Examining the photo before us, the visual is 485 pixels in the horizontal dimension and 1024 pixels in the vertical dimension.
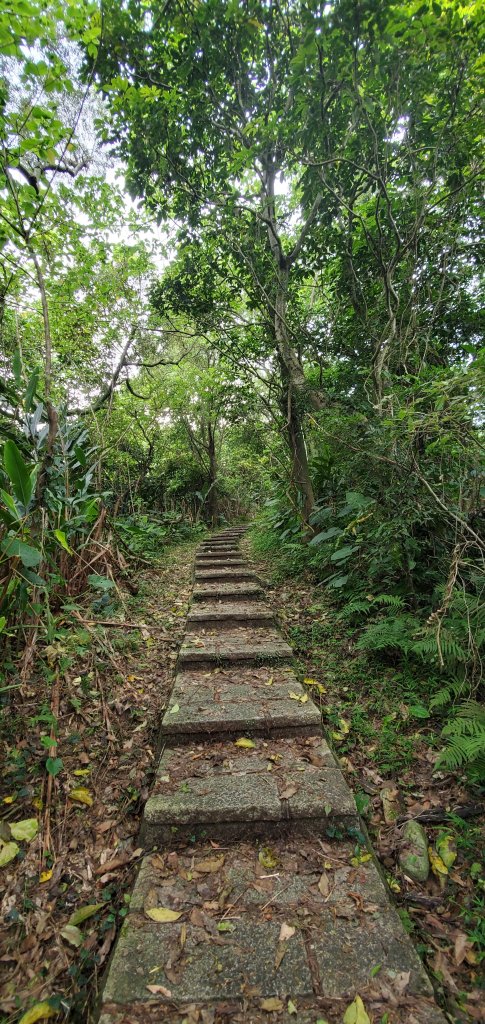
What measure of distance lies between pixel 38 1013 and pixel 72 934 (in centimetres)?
21

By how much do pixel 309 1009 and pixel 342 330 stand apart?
196 inches

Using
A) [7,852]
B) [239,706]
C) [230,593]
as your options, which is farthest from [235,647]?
[7,852]

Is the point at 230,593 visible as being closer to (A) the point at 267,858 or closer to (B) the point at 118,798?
(B) the point at 118,798

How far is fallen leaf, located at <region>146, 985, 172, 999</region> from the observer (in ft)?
3.79

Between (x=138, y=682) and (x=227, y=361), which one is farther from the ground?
(x=227, y=361)

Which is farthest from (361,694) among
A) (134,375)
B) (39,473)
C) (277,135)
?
(134,375)

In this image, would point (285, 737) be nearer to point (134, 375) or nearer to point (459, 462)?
point (459, 462)

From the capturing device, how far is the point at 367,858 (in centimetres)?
157

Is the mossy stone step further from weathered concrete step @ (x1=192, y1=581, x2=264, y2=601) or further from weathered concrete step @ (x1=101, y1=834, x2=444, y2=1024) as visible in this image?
weathered concrete step @ (x1=101, y1=834, x2=444, y2=1024)

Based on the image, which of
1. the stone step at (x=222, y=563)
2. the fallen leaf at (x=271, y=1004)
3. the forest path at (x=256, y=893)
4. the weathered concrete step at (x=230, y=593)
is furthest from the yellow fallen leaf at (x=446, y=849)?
the stone step at (x=222, y=563)

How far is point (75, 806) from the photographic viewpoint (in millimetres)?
1812

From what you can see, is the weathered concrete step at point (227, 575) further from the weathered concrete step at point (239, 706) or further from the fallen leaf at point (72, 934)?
the fallen leaf at point (72, 934)

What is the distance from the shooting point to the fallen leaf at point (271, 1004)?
1.13m

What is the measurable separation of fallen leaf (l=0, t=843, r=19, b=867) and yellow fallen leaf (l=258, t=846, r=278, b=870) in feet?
3.11
